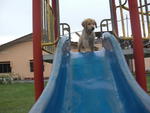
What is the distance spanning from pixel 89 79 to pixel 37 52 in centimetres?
102

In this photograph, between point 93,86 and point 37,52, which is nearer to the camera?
point 93,86

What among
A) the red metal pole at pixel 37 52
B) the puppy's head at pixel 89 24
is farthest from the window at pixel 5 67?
the red metal pole at pixel 37 52

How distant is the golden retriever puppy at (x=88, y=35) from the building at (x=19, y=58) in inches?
820

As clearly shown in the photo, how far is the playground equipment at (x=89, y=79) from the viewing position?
3764 mm

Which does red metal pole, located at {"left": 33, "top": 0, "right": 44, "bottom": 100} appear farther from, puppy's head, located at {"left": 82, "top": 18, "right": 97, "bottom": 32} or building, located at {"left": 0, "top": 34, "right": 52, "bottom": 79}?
building, located at {"left": 0, "top": 34, "right": 52, "bottom": 79}

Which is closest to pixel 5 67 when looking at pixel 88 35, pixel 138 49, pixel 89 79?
pixel 88 35

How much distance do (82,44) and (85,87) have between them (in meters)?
1.68

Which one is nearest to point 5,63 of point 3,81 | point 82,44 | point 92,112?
point 3,81

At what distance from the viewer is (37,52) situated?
17.2 ft

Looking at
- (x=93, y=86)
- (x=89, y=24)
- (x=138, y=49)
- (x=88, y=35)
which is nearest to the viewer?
(x=93, y=86)

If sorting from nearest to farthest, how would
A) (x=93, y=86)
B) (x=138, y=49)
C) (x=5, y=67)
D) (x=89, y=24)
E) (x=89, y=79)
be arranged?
(x=93, y=86) < (x=89, y=79) < (x=138, y=49) < (x=89, y=24) < (x=5, y=67)

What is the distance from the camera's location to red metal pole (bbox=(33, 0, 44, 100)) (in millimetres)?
5168

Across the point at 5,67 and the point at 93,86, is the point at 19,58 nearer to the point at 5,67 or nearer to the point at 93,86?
the point at 5,67

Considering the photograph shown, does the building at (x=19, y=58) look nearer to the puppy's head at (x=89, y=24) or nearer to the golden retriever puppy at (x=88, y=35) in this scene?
the golden retriever puppy at (x=88, y=35)
